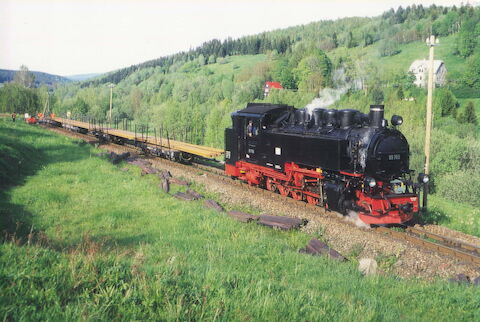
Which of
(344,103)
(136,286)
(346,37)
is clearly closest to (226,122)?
(344,103)

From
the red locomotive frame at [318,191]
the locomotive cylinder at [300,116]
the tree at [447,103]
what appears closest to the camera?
the red locomotive frame at [318,191]

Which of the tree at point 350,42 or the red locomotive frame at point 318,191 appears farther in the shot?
the tree at point 350,42

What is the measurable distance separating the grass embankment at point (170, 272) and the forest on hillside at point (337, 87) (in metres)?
9.50

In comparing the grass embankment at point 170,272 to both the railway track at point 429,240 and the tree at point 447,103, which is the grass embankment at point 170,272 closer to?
the railway track at point 429,240

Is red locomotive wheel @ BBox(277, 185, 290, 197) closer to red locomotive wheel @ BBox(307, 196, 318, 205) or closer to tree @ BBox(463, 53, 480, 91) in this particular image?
red locomotive wheel @ BBox(307, 196, 318, 205)

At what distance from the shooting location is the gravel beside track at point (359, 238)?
387 inches

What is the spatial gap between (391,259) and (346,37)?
153 metres

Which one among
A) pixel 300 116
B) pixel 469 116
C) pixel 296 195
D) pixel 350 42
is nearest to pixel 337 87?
pixel 469 116

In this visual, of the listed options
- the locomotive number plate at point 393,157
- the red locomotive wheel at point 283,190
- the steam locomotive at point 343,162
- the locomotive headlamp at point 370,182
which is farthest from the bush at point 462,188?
the locomotive headlamp at point 370,182

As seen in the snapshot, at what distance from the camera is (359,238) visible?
1135 cm

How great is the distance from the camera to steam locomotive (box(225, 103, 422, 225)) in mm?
12375

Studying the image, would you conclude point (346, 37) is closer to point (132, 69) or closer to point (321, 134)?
point (132, 69)

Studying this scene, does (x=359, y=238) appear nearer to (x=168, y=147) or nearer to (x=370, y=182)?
(x=370, y=182)

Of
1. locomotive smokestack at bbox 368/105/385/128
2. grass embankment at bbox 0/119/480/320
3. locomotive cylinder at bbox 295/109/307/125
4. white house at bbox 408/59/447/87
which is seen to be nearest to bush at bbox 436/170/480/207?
locomotive cylinder at bbox 295/109/307/125
